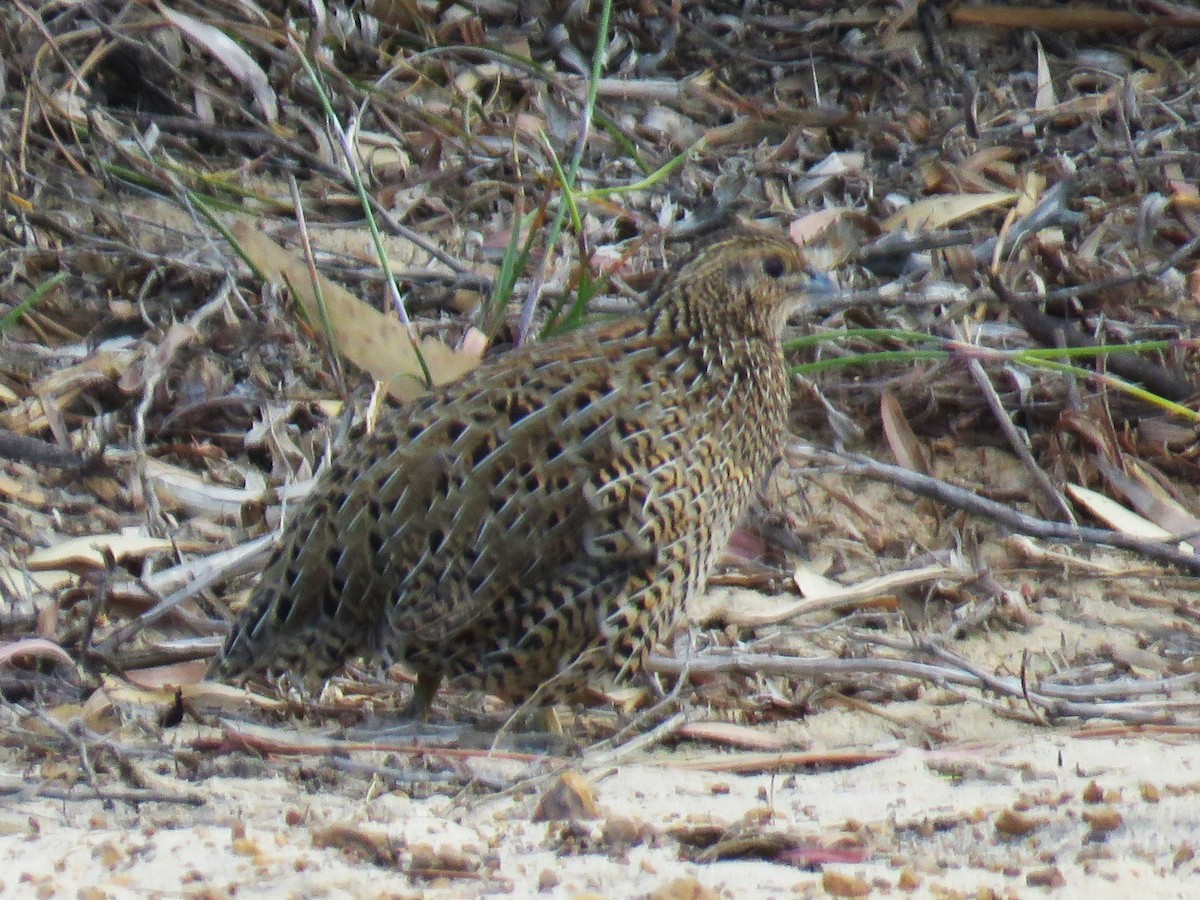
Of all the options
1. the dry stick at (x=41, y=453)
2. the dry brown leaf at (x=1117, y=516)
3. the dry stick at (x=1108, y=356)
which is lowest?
the dry brown leaf at (x=1117, y=516)

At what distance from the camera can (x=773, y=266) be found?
521 centimetres

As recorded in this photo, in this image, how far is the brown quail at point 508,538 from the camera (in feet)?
14.5

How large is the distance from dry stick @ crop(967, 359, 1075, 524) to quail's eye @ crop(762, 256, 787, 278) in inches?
42.8

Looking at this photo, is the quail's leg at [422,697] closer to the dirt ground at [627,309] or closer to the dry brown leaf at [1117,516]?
the dirt ground at [627,309]

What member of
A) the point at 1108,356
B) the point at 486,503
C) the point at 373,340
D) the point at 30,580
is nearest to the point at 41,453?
the point at 30,580

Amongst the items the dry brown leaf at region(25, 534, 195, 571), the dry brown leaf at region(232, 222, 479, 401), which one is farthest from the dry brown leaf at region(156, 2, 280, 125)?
the dry brown leaf at region(25, 534, 195, 571)

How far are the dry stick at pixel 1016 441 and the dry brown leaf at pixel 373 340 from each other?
61.9 inches

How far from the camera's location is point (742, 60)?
24.9ft

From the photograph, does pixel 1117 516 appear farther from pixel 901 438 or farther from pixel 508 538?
pixel 508 538

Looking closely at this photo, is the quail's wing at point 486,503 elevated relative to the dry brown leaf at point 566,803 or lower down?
elevated

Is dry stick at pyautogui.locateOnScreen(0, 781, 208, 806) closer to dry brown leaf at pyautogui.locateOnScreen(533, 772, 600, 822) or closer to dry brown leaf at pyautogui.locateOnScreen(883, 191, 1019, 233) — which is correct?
dry brown leaf at pyautogui.locateOnScreen(533, 772, 600, 822)

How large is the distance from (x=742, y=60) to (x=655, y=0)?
43cm

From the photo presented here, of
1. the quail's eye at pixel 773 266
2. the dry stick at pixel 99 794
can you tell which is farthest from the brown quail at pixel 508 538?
the dry stick at pixel 99 794

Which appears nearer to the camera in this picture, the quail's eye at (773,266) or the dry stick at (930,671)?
the dry stick at (930,671)
